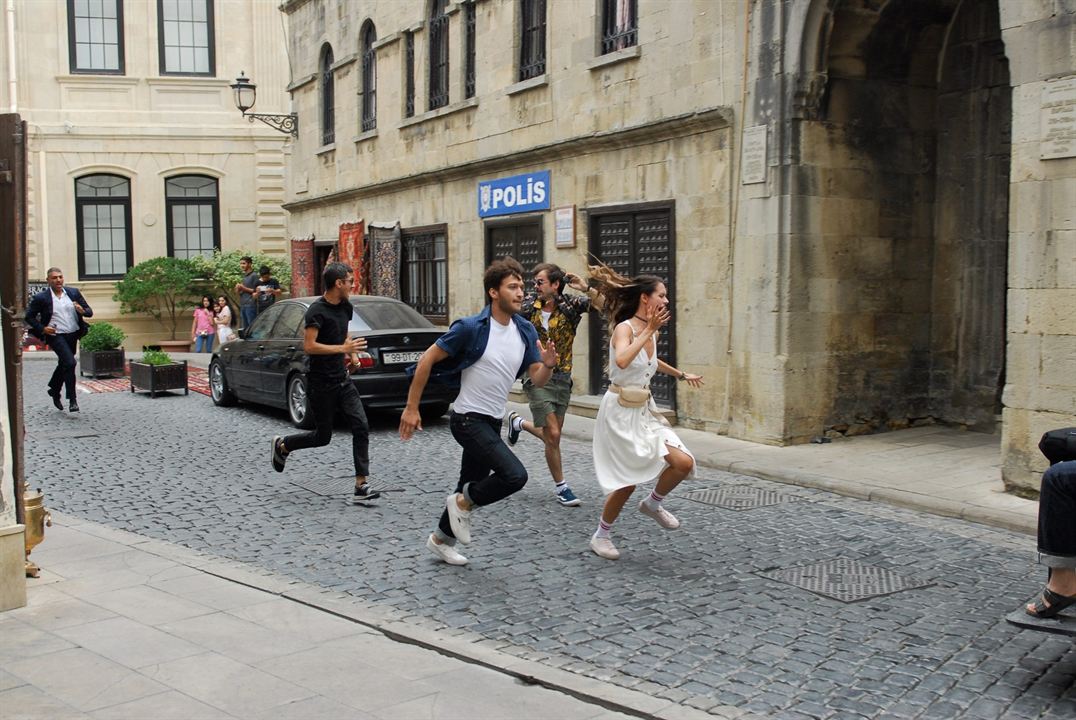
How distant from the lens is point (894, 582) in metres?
6.48

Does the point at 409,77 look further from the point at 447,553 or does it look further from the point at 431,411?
the point at 447,553

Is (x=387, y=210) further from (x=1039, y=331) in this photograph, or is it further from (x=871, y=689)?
(x=871, y=689)

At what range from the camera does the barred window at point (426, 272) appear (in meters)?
18.7

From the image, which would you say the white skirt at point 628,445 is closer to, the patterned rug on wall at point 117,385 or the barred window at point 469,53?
the barred window at point 469,53

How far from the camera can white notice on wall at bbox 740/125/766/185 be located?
1165 centimetres

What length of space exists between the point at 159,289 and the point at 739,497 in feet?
72.5

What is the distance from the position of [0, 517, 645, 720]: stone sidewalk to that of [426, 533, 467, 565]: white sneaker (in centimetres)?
87

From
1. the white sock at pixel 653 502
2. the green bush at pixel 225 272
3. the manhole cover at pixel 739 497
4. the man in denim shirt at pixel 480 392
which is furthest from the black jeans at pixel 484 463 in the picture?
the green bush at pixel 225 272

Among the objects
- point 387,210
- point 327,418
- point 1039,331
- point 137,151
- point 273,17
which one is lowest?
point 327,418

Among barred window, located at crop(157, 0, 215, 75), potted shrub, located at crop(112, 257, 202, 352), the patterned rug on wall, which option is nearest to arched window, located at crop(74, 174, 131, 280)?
potted shrub, located at crop(112, 257, 202, 352)

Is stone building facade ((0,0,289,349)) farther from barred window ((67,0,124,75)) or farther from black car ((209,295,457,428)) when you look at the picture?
black car ((209,295,457,428))

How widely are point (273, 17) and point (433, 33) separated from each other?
12.8 meters

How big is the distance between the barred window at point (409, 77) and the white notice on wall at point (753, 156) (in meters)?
9.35

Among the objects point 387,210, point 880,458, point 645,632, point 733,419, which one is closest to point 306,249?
point 387,210
